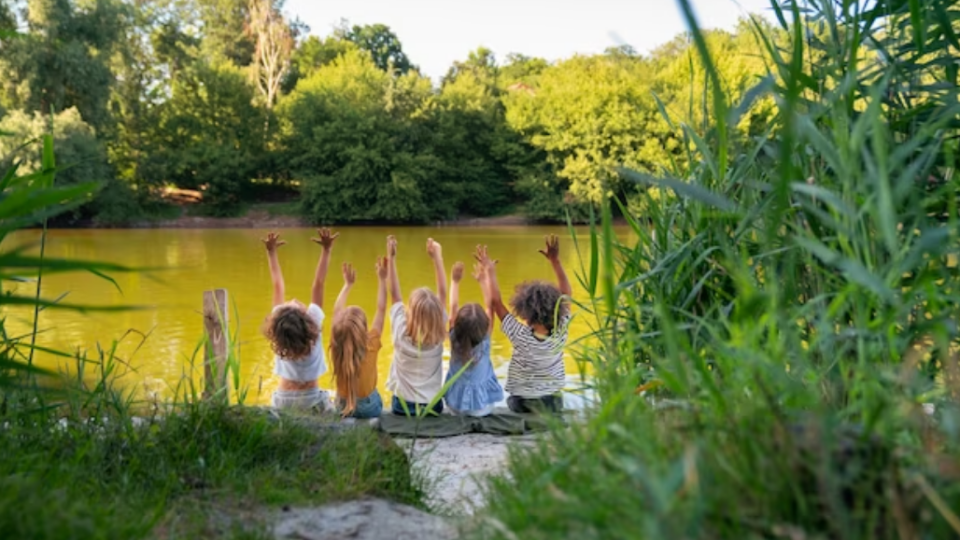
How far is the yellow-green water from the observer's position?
273 inches

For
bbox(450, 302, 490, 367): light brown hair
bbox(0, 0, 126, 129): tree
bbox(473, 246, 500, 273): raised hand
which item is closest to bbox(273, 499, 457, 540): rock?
bbox(450, 302, 490, 367): light brown hair

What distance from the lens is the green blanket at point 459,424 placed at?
4180 mm

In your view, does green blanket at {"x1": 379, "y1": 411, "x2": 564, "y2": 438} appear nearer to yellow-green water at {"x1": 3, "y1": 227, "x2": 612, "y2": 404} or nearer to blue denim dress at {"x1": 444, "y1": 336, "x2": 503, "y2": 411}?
blue denim dress at {"x1": 444, "y1": 336, "x2": 503, "y2": 411}

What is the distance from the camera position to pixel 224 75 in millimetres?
30062

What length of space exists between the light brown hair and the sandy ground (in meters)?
0.44

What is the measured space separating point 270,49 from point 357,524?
37.4 m

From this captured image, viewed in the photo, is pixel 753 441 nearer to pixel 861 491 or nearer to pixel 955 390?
pixel 861 491

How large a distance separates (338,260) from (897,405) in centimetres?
1569

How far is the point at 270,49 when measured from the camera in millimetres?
36562

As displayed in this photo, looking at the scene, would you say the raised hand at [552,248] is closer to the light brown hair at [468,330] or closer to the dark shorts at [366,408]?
the light brown hair at [468,330]

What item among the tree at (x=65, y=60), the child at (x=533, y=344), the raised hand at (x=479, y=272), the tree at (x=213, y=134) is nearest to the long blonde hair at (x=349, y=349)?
the child at (x=533, y=344)

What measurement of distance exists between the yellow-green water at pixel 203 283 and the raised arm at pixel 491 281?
1360mm

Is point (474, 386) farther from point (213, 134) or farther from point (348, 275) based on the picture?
point (213, 134)

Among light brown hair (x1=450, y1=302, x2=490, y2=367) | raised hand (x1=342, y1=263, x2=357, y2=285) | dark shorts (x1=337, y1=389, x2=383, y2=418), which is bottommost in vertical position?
dark shorts (x1=337, y1=389, x2=383, y2=418)
